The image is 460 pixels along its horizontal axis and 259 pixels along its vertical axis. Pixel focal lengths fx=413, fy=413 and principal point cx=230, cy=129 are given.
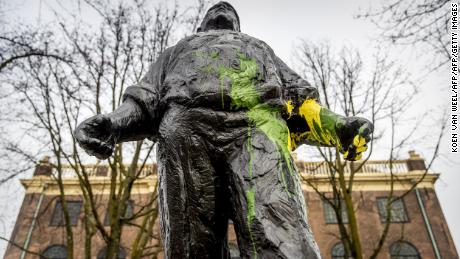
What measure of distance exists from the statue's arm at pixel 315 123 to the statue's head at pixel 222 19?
0.50 metres

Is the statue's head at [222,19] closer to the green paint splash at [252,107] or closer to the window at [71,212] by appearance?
the green paint splash at [252,107]

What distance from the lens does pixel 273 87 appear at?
2213 millimetres

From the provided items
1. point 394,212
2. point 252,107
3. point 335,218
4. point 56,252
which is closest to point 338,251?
point 335,218

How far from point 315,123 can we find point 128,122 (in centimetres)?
102

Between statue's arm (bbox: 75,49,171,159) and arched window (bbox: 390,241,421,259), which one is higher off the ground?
arched window (bbox: 390,241,421,259)

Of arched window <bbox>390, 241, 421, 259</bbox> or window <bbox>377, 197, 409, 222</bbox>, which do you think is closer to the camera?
arched window <bbox>390, 241, 421, 259</bbox>

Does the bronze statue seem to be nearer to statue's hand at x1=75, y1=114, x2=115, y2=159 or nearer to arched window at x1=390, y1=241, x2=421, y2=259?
statue's hand at x1=75, y1=114, x2=115, y2=159

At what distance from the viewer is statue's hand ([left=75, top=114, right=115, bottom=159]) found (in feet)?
6.33

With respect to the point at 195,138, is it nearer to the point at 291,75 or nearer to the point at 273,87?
the point at 273,87

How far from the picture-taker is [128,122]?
2.16m

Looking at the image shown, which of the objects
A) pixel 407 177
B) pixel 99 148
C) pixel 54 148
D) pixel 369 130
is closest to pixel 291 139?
pixel 369 130

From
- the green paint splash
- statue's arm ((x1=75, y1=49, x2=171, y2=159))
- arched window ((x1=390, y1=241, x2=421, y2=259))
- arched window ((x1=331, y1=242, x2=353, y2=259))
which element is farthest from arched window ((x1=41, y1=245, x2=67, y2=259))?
the green paint splash

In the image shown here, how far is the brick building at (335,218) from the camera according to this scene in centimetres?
2069

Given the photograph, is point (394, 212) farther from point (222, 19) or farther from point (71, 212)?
point (222, 19)
